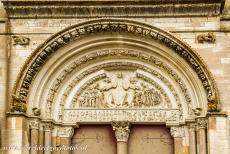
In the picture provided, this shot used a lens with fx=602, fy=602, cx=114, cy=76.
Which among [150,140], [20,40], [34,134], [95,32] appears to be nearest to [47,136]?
[34,134]

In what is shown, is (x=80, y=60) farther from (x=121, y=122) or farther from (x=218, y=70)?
(x=218, y=70)

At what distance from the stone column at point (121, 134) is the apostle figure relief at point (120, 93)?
1.39 ft

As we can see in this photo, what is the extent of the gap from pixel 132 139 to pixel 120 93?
3.24 ft

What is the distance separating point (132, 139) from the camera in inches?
492

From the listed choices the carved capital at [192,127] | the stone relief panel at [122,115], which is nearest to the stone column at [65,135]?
the stone relief panel at [122,115]

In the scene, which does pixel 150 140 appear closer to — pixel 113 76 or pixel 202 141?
pixel 202 141

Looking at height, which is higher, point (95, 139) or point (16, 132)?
point (16, 132)

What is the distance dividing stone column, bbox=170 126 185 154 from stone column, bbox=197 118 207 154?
1.46 ft

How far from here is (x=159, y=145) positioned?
12438 mm

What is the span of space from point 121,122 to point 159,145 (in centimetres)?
95

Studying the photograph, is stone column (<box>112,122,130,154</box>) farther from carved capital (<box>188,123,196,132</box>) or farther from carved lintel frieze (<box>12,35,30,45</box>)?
carved lintel frieze (<box>12,35,30,45</box>)

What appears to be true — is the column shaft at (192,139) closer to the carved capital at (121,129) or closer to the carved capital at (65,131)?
the carved capital at (121,129)

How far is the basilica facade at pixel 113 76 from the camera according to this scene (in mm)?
11828

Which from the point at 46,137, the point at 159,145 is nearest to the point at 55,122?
the point at 46,137
